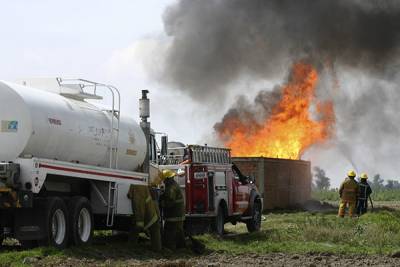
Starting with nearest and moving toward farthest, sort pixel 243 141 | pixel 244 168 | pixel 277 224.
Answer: pixel 277 224
pixel 244 168
pixel 243 141

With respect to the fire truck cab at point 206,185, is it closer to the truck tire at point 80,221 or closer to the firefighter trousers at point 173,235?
the firefighter trousers at point 173,235

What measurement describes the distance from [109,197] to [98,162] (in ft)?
2.55

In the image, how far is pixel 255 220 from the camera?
2462cm

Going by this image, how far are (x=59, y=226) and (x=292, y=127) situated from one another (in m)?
23.5

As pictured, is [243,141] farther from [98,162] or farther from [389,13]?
[98,162]

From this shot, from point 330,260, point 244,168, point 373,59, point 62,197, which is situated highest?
point 373,59

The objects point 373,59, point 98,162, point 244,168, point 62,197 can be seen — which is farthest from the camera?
point 373,59

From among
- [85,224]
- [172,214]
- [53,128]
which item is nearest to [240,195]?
[172,214]

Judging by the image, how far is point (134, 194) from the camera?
734 inches

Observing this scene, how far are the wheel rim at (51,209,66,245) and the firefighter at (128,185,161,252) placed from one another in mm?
2120

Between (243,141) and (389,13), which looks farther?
(243,141)

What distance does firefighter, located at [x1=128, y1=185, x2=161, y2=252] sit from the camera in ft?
59.5

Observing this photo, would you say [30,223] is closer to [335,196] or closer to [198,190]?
[198,190]

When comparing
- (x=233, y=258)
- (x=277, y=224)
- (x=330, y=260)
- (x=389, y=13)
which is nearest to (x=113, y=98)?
(x=233, y=258)
